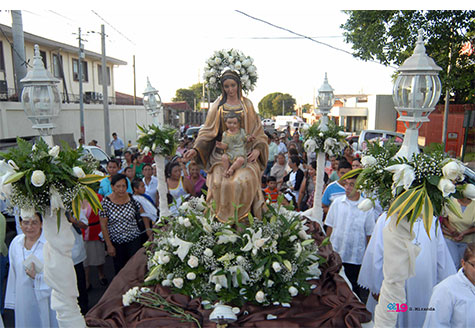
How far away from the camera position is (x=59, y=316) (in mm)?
3154

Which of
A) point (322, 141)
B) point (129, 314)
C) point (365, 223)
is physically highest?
point (322, 141)

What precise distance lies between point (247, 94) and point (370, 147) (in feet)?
8.97

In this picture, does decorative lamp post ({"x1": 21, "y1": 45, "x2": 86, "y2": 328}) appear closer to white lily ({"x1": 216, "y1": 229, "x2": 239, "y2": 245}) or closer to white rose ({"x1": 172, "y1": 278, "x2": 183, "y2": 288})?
white rose ({"x1": 172, "y1": 278, "x2": 183, "y2": 288})

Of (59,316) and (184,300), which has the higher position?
(59,316)

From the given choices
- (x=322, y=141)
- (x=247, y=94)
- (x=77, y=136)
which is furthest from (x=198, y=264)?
(x=77, y=136)

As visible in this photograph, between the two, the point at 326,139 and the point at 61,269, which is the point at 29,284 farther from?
the point at 326,139

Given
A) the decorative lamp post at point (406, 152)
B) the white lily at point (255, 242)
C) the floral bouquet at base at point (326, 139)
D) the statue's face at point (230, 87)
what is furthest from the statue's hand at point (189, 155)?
the decorative lamp post at point (406, 152)

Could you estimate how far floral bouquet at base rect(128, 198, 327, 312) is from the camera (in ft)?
13.3

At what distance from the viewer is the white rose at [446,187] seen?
2.54 metres

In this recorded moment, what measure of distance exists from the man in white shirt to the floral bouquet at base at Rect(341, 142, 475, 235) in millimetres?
1829

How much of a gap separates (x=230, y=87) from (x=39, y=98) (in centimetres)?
248

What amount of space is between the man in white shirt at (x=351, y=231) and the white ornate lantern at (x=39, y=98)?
144 inches

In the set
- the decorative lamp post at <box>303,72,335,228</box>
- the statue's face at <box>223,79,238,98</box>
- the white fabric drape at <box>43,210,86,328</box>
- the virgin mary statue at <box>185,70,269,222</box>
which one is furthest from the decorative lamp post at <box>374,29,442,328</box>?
the decorative lamp post at <box>303,72,335,228</box>

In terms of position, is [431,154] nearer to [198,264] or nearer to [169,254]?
[198,264]
